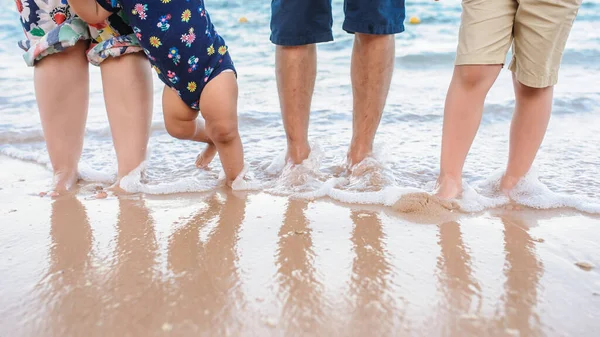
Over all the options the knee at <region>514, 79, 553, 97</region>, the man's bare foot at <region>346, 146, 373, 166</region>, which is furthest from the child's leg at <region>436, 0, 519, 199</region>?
the man's bare foot at <region>346, 146, 373, 166</region>

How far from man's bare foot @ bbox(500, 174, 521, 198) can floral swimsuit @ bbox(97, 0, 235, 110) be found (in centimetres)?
117

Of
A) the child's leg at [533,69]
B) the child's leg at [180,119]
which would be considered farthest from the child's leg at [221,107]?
the child's leg at [533,69]

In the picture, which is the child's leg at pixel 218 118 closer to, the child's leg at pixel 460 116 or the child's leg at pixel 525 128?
the child's leg at pixel 460 116

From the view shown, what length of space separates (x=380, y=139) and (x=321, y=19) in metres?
0.84

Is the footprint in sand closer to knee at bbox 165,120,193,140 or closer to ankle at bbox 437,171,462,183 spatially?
ankle at bbox 437,171,462,183

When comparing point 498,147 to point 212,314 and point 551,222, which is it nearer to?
point 551,222

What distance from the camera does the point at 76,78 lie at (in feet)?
8.08

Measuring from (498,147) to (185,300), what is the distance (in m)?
2.05

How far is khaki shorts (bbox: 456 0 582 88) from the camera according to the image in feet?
6.64

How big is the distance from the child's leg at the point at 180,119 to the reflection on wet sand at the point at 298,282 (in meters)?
0.71

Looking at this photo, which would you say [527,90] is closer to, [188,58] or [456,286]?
[456,286]

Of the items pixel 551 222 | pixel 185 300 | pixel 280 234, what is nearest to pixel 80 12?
pixel 280 234

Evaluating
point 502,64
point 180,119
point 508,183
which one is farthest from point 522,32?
point 180,119

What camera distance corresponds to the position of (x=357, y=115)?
269cm
